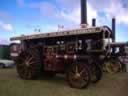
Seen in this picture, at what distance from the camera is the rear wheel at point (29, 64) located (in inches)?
452

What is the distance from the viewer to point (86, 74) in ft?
31.7

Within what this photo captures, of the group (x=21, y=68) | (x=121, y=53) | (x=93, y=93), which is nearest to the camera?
(x=93, y=93)

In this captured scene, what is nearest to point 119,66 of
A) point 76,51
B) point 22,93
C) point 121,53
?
point 121,53

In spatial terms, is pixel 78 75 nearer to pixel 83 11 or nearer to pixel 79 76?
pixel 79 76

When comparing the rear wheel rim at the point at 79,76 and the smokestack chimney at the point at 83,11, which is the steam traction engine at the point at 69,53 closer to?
the rear wheel rim at the point at 79,76

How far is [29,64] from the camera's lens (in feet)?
38.3

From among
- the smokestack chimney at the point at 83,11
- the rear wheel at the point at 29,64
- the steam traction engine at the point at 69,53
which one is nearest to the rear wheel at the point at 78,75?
the steam traction engine at the point at 69,53

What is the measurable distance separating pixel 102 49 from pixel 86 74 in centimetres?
135

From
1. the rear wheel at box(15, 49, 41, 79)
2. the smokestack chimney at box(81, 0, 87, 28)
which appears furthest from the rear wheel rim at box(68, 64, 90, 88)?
the smokestack chimney at box(81, 0, 87, 28)

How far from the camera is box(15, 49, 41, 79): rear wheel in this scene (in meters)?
11.5

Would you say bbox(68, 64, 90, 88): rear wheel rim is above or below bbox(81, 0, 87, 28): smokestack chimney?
below

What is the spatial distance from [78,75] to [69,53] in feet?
4.04

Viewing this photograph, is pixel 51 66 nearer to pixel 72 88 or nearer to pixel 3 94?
pixel 72 88

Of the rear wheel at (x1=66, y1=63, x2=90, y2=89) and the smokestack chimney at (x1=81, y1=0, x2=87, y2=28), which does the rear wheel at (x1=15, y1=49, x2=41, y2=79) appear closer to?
the rear wheel at (x1=66, y1=63, x2=90, y2=89)
